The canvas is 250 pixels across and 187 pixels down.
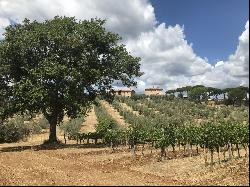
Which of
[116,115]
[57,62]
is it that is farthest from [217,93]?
[57,62]

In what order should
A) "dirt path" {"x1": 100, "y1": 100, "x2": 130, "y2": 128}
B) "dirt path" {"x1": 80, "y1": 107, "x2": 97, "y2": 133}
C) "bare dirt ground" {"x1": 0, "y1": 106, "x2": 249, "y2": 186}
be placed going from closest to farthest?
1. "bare dirt ground" {"x1": 0, "y1": 106, "x2": 249, "y2": 186}
2. "dirt path" {"x1": 80, "y1": 107, "x2": 97, "y2": 133}
3. "dirt path" {"x1": 100, "y1": 100, "x2": 130, "y2": 128}

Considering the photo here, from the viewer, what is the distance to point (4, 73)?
2179 inches

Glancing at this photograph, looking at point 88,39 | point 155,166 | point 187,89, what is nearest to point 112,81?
point 88,39

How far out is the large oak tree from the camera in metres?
52.2

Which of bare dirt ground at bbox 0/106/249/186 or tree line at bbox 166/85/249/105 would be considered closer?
bare dirt ground at bbox 0/106/249/186

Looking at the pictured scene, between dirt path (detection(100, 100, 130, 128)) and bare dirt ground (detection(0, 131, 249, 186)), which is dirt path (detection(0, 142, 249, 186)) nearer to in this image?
bare dirt ground (detection(0, 131, 249, 186))

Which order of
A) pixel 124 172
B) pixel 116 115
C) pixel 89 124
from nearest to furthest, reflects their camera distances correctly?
1. pixel 124 172
2. pixel 89 124
3. pixel 116 115

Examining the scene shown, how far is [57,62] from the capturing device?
5222 cm

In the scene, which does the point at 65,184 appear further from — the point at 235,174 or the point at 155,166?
the point at 155,166

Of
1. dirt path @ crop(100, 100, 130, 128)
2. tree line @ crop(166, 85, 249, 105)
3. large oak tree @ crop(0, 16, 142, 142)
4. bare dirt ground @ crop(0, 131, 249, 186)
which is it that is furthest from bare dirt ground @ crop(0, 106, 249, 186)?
tree line @ crop(166, 85, 249, 105)

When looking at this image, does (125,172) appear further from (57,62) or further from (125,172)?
(57,62)

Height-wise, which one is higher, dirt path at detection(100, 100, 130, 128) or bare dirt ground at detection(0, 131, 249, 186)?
dirt path at detection(100, 100, 130, 128)

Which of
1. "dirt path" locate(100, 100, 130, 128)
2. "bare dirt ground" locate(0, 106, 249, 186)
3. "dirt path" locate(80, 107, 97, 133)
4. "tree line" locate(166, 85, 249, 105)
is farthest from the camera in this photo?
"tree line" locate(166, 85, 249, 105)

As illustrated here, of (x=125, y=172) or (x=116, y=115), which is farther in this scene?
(x=116, y=115)
